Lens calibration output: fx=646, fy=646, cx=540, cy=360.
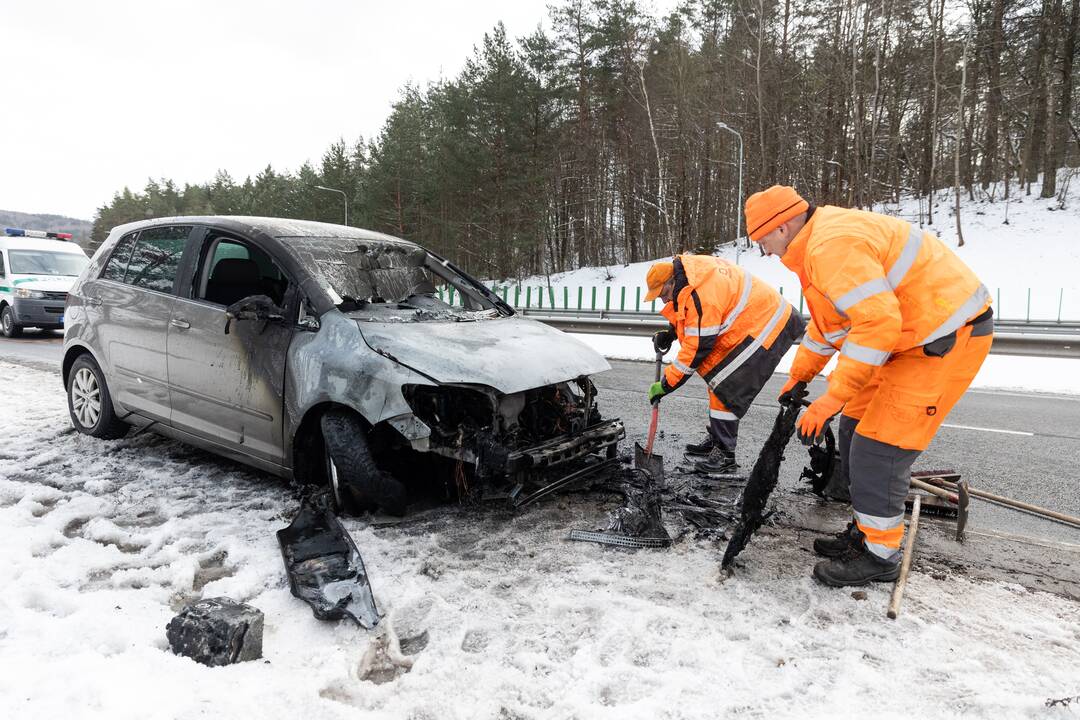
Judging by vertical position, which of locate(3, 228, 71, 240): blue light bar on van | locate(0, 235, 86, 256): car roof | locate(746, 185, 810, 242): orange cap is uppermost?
locate(3, 228, 71, 240): blue light bar on van

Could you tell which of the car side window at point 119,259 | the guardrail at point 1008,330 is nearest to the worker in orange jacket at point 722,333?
the car side window at point 119,259

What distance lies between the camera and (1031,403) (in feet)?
24.4

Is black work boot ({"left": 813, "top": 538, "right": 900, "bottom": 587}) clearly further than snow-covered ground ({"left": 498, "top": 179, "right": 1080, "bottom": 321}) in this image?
No

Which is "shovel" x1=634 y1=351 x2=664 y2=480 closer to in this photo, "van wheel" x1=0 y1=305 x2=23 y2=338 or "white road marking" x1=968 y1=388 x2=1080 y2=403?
"white road marking" x1=968 y1=388 x2=1080 y2=403

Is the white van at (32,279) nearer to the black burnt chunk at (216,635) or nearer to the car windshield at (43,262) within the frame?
the car windshield at (43,262)

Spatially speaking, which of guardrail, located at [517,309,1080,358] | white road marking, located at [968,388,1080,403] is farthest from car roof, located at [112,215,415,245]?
white road marking, located at [968,388,1080,403]

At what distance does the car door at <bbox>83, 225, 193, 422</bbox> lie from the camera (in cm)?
427

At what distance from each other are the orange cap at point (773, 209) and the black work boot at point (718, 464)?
83.2 inches

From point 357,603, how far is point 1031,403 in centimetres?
804

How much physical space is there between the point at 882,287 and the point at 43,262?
15574mm

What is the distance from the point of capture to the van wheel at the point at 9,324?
483 inches

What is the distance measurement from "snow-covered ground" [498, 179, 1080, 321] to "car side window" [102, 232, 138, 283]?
18718 mm

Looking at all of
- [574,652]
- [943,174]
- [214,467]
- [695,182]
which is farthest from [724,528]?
[943,174]

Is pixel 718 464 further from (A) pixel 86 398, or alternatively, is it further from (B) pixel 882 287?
(A) pixel 86 398
